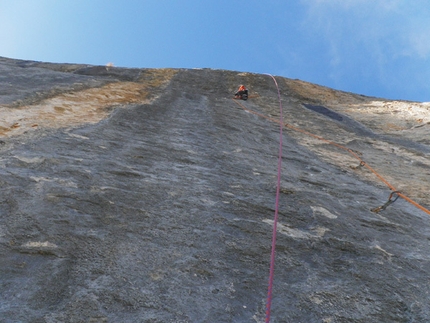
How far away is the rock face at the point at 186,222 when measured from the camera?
2072 millimetres

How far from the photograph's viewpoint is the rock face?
2072mm

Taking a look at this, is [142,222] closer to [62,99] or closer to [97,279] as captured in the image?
[97,279]

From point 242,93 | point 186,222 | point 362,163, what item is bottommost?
point 186,222

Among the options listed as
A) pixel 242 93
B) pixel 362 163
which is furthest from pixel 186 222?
pixel 242 93

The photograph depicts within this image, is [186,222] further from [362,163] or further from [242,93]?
[242,93]

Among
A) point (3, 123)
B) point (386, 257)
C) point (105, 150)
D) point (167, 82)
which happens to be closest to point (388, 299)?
point (386, 257)

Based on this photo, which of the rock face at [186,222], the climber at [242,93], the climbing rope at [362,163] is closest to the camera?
the rock face at [186,222]

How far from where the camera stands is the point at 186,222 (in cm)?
285

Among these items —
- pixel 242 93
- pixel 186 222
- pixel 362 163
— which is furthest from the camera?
pixel 242 93

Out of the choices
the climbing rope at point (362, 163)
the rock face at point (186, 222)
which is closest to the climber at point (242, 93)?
the climbing rope at point (362, 163)

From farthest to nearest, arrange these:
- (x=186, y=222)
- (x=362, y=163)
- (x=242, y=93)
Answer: (x=242, y=93) → (x=362, y=163) → (x=186, y=222)

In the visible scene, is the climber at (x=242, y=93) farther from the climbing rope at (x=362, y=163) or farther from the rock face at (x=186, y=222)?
the rock face at (x=186, y=222)

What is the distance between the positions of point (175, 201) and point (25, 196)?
1088mm

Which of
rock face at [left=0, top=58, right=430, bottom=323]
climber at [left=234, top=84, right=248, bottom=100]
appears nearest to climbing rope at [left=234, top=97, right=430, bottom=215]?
rock face at [left=0, top=58, right=430, bottom=323]
